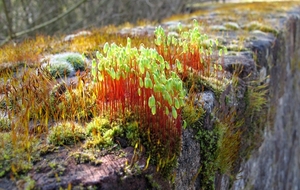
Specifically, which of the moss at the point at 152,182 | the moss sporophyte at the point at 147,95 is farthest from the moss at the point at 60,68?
the moss at the point at 152,182

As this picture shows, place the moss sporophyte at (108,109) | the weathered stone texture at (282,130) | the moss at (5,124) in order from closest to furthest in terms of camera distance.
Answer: the moss sporophyte at (108,109), the moss at (5,124), the weathered stone texture at (282,130)

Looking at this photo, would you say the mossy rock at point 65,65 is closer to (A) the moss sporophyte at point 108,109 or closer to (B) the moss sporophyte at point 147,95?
(A) the moss sporophyte at point 108,109

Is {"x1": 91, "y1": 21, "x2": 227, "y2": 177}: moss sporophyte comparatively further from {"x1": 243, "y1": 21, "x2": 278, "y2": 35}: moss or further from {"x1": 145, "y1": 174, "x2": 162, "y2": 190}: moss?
{"x1": 243, "y1": 21, "x2": 278, "y2": 35}: moss

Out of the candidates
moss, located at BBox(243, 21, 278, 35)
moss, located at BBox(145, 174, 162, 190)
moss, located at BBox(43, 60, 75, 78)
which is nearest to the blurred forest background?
moss, located at BBox(243, 21, 278, 35)

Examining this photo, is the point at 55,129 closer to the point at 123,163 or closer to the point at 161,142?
the point at 123,163

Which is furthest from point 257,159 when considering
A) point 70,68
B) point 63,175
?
point 63,175

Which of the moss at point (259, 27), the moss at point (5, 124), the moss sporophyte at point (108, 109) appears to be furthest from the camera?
the moss at point (259, 27)
